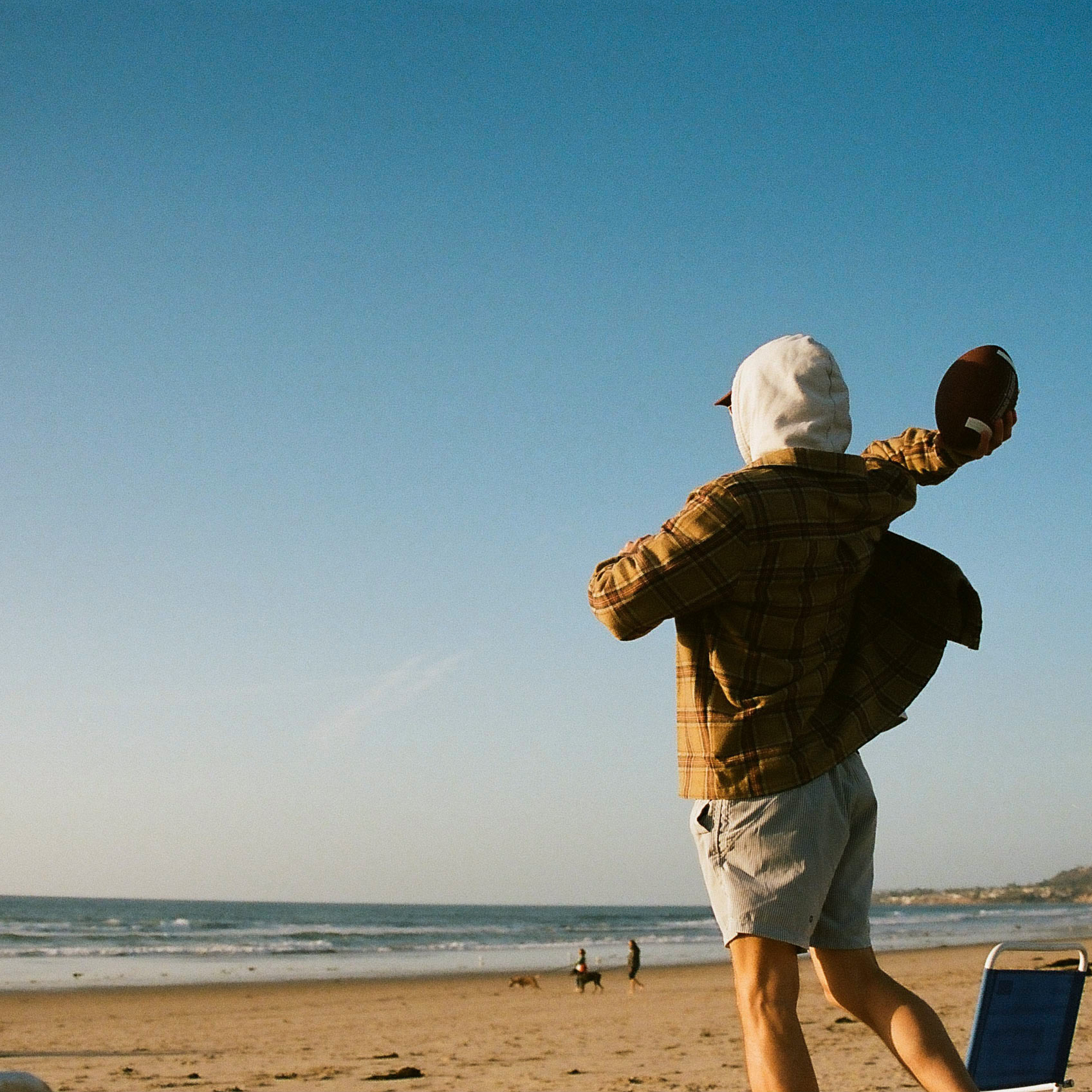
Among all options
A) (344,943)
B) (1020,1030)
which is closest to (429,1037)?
(1020,1030)

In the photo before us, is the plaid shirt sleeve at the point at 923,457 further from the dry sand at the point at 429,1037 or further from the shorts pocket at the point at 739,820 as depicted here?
the dry sand at the point at 429,1037

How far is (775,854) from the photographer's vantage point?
6.63ft

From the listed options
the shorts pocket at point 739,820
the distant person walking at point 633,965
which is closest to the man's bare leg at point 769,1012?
the shorts pocket at point 739,820

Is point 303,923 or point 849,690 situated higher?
point 849,690

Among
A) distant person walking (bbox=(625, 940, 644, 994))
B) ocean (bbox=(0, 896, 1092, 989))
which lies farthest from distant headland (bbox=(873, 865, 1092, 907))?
distant person walking (bbox=(625, 940, 644, 994))

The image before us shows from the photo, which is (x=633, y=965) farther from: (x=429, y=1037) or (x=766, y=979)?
(x=766, y=979)

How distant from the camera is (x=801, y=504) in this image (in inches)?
81.6

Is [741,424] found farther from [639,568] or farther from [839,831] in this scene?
[839,831]

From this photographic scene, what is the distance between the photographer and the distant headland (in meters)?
100

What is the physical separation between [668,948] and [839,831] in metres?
32.3

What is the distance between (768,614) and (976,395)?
0.73m

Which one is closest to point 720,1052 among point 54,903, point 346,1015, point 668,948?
point 346,1015

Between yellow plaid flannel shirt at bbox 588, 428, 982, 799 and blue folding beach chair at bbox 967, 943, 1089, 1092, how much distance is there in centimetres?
187

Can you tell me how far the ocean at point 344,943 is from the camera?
77.7 ft
